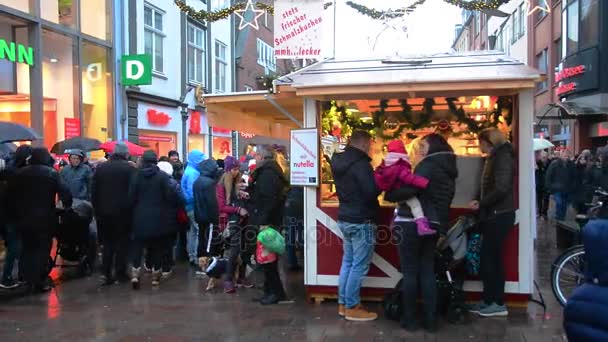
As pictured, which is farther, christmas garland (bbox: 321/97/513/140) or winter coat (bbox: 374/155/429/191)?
christmas garland (bbox: 321/97/513/140)

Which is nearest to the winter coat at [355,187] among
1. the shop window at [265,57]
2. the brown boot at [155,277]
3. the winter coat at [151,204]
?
the winter coat at [151,204]

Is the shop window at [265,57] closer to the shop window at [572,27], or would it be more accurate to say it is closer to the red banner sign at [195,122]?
the red banner sign at [195,122]

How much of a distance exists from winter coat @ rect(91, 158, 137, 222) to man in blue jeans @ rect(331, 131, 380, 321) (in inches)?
112

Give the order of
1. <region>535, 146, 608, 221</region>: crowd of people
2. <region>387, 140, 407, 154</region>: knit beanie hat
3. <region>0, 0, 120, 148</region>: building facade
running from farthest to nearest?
<region>0, 0, 120, 148</region>: building facade, <region>535, 146, 608, 221</region>: crowd of people, <region>387, 140, 407, 154</region>: knit beanie hat

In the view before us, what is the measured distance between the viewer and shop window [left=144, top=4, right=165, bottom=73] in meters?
17.3

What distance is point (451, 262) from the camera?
549 cm

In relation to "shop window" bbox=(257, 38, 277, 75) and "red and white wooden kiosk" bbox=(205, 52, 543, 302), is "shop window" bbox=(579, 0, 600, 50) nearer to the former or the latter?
"red and white wooden kiosk" bbox=(205, 52, 543, 302)

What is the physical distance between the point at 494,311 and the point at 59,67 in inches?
469

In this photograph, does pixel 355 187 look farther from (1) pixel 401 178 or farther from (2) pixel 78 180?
(2) pixel 78 180

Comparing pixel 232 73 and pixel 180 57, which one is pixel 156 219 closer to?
pixel 180 57

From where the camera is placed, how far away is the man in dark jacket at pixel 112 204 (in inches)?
274

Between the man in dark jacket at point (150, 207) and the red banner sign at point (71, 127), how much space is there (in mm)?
7651

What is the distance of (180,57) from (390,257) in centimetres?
1535

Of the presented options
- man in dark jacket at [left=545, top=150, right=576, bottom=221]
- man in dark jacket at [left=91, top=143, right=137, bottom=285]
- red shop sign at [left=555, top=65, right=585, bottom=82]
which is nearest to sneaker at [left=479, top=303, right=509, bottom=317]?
man in dark jacket at [left=91, top=143, right=137, bottom=285]
